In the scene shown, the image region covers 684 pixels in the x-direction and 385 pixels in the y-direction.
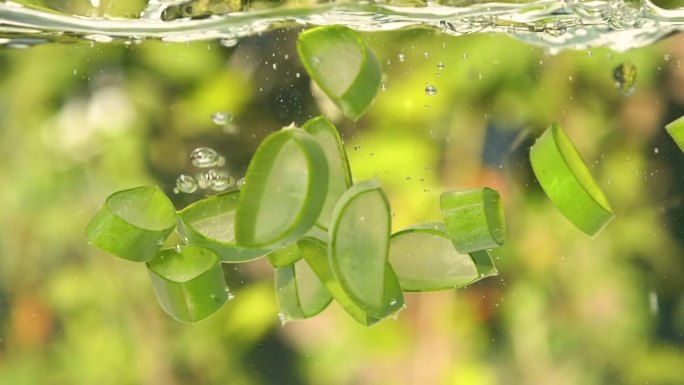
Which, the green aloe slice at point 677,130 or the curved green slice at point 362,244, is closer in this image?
the curved green slice at point 362,244

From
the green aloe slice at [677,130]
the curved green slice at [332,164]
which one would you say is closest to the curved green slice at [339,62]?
the curved green slice at [332,164]

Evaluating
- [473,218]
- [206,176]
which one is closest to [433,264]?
[473,218]

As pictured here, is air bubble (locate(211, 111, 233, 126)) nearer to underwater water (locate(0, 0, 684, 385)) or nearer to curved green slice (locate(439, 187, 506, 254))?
underwater water (locate(0, 0, 684, 385))

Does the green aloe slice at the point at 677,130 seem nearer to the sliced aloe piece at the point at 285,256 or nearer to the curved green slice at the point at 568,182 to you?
the curved green slice at the point at 568,182

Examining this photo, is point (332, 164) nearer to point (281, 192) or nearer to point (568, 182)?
point (281, 192)

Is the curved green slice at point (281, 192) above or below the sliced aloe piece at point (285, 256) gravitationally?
above

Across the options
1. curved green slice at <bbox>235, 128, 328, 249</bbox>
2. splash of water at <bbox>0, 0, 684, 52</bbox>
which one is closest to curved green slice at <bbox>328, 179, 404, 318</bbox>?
curved green slice at <bbox>235, 128, 328, 249</bbox>
